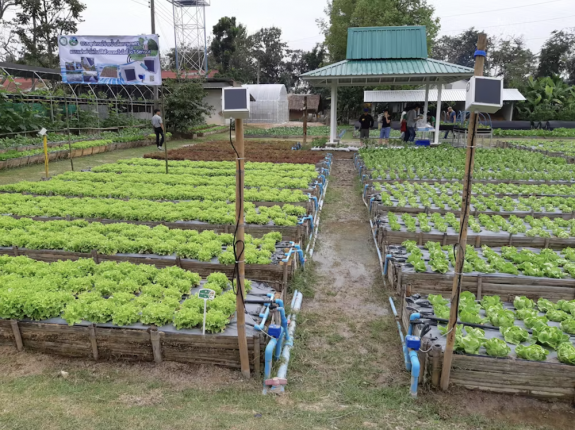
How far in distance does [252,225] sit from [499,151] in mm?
16825

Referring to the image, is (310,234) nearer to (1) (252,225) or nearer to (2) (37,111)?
(1) (252,225)

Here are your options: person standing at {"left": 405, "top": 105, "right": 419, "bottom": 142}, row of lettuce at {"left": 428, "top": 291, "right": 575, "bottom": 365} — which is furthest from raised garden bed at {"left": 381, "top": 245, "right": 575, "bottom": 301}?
person standing at {"left": 405, "top": 105, "right": 419, "bottom": 142}

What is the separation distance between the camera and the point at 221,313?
492 cm

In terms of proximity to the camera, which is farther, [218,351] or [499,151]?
[499,151]

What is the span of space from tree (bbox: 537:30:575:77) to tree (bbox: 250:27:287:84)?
39.9 m

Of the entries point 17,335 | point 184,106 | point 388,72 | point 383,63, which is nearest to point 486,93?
point 17,335

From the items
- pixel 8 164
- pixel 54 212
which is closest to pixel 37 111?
pixel 8 164

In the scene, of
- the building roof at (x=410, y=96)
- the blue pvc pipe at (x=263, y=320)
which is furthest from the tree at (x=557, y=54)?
the blue pvc pipe at (x=263, y=320)

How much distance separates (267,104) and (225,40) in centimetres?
2409

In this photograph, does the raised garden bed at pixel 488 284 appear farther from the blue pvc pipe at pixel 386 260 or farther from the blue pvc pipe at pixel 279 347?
the blue pvc pipe at pixel 279 347

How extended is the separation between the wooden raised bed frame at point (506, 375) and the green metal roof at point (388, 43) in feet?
72.0

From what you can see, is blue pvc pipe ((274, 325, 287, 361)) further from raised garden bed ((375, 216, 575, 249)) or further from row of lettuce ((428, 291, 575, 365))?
raised garden bed ((375, 216, 575, 249))

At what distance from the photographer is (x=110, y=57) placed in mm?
21422

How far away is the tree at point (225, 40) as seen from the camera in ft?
208
